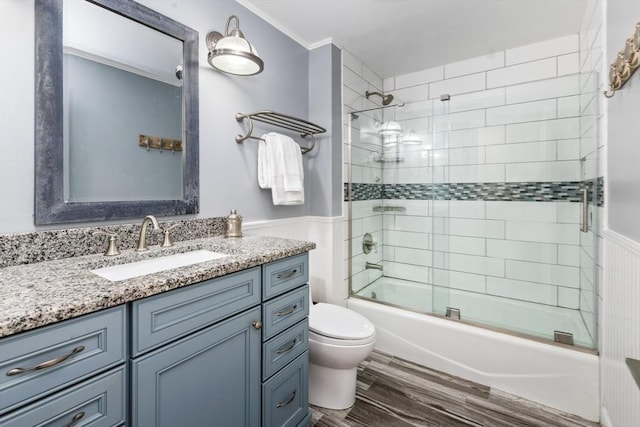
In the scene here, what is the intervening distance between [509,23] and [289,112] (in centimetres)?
Result: 166

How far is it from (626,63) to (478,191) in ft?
4.61

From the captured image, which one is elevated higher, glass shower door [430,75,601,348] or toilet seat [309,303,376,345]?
glass shower door [430,75,601,348]

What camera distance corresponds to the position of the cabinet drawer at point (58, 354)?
617 millimetres

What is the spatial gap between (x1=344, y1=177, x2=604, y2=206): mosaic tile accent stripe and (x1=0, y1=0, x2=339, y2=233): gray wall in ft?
Result: 2.16

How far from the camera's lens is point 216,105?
166 centimetres

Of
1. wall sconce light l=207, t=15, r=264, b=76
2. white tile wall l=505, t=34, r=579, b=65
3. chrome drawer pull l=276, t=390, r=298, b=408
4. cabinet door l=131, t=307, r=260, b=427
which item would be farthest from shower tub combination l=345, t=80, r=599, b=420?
cabinet door l=131, t=307, r=260, b=427

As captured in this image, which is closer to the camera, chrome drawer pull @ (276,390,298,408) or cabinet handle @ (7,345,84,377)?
cabinet handle @ (7,345,84,377)

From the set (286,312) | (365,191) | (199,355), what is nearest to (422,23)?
(365,191)

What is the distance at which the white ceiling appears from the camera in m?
1.86

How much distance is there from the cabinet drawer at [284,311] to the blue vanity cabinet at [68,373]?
1.73 ft

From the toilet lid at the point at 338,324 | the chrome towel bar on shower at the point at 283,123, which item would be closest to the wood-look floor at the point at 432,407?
the toilet lid at the point at 338,324

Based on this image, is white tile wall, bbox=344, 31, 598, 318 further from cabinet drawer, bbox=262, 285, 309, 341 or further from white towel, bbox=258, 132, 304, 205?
cabinet drawer, bbox=262, 285, 309, 341

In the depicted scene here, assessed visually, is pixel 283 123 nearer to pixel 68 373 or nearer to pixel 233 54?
pixel 233 54

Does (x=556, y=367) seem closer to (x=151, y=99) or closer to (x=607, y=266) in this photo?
(x=607, y=266)
